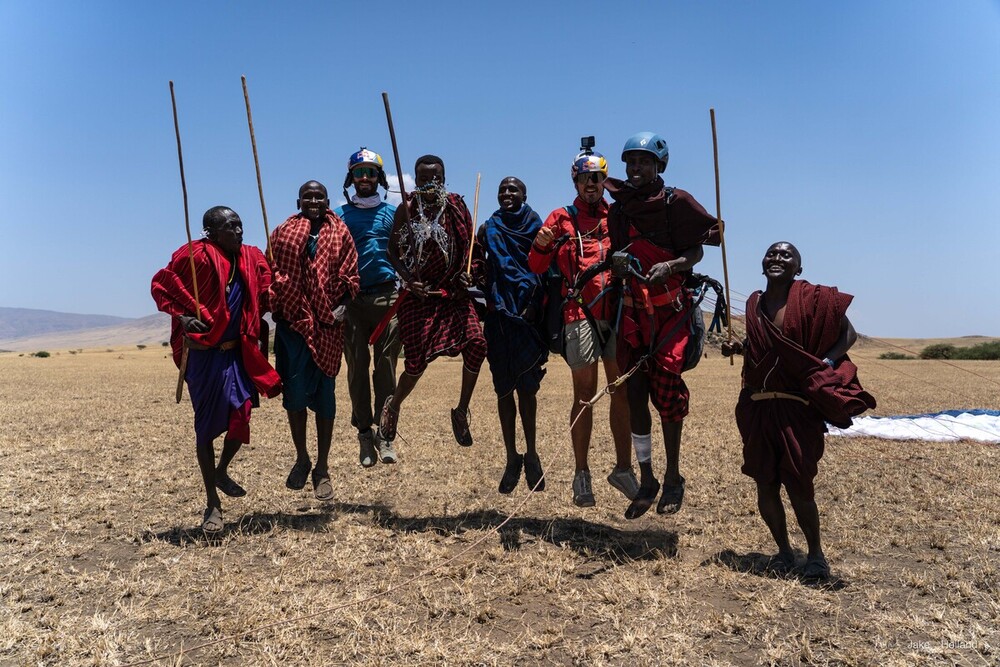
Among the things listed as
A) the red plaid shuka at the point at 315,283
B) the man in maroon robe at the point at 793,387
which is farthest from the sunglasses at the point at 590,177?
the red plaid shuka at the point at 315,283

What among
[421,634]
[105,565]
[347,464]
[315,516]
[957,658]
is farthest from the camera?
[347,464]

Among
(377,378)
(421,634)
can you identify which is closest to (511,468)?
(377,378)

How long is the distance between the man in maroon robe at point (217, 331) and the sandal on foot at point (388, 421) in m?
0.95

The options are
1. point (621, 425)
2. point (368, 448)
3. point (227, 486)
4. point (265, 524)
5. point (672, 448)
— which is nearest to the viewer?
point (672, 448)

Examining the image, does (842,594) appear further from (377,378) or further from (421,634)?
(377,378)

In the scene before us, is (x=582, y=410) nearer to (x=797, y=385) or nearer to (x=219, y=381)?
(x=797, y=385)

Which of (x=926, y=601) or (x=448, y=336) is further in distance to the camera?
(x=448, y=336)

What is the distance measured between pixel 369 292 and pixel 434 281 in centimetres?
92

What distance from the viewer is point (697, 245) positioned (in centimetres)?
564

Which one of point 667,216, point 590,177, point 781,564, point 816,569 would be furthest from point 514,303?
point 816,569

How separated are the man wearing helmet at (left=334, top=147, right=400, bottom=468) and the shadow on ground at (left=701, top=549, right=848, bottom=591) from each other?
3.29 m

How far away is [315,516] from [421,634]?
2953 millimetres

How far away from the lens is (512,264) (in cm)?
633

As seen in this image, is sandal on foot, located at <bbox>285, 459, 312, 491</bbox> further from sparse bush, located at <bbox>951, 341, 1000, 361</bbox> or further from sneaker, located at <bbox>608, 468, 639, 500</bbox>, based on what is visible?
sparse bush, located at <bbox>951, 341, 1000, 361</bbox>
